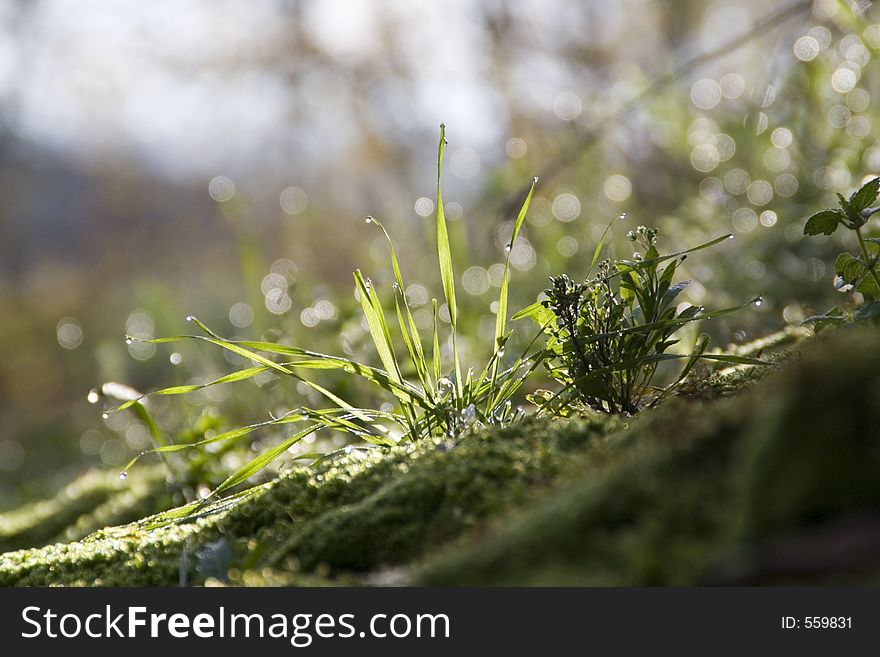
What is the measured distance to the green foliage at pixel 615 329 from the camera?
144cm

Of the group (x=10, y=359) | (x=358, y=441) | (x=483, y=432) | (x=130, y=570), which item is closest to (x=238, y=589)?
(x=130, y=570)

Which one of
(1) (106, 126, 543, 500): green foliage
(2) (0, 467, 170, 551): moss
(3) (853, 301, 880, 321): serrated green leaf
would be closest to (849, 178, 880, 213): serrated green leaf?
(3) (853, 301, 880, 321): serrated green leaf

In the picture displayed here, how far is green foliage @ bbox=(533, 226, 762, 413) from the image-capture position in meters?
1.44

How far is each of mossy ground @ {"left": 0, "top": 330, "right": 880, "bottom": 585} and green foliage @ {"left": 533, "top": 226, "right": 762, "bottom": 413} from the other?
3.9 inches

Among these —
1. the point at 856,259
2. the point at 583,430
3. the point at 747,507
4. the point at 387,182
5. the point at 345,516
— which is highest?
the point at 387,182

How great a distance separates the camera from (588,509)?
0.87 meters

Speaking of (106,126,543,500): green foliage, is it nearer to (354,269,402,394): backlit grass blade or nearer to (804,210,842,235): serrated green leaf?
(354,269,402,394): backlit grass blade

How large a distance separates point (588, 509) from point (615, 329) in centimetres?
68

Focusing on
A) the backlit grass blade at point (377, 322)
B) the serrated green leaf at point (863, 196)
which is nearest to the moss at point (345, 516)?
the backlit grass blade at point (377, 322)

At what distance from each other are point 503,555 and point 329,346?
233cm

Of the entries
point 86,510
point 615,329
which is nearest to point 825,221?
point 615,329

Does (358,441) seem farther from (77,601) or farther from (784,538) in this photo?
(784,538)

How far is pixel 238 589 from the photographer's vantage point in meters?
0.92

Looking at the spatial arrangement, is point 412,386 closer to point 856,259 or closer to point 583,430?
point 583,430
